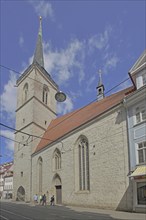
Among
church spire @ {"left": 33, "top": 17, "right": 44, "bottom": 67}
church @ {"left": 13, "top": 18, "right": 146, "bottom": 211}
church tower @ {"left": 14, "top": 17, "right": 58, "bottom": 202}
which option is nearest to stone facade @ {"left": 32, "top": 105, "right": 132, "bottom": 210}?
church @ {"left": 13, "top": 18, "right": 146, "bottom": 211}

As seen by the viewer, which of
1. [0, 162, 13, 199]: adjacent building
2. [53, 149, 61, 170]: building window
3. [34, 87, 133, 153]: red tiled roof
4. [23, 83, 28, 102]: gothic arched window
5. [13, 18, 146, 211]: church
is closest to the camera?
[13, 18, 146, 211]: church

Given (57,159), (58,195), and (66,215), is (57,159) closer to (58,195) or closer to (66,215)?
(58,195)

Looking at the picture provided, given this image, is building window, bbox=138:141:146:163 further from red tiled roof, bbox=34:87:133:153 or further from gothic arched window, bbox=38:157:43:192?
gothic arched window, bbox=38:157:43:192

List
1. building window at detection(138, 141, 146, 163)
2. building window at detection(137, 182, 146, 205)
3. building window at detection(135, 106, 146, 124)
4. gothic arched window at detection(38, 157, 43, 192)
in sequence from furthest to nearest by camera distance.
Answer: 1. gothic arched window at detection(38, 157, 43, 192)
2. building window at detection(135, 106, 146, 124)
3. building window at detection(138, 141, 146, 163)
4. building window at detection(137, 182, 146, 205)

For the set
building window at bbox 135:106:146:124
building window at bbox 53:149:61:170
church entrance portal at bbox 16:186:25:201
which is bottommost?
church entrance portal at bbox 16:186:25:201

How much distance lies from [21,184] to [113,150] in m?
21.8

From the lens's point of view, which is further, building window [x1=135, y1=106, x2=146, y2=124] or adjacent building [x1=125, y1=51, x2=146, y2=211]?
building window [x1=135, y1=106, x2=146, y2=124]

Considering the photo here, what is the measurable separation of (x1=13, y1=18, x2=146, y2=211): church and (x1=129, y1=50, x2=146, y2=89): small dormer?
189 centimetres

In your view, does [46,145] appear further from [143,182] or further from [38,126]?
[143,182]

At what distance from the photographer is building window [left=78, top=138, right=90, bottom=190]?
25978 mm

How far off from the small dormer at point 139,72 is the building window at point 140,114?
A: 204 cm

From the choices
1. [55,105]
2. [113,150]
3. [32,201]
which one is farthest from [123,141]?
[55,105]

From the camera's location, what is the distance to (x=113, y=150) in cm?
2208

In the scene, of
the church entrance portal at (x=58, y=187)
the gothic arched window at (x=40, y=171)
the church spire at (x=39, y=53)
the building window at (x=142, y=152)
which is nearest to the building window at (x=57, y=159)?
the church entrance portal at (x=58, y=187)
